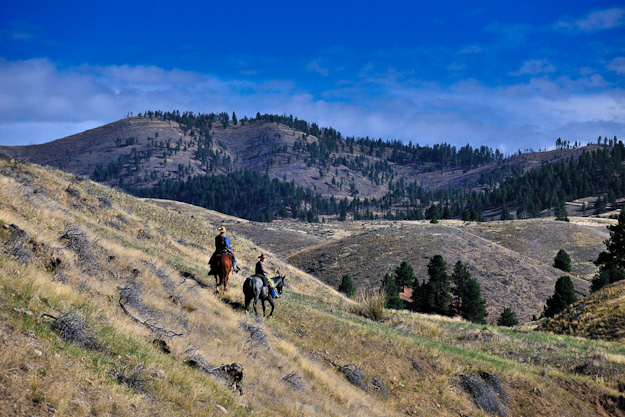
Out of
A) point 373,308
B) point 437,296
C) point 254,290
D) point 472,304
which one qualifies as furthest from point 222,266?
point 437,296

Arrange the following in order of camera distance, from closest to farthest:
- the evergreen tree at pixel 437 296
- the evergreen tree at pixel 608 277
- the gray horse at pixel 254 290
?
the gray horse at pixel 254 290, the evergreen tree at pixel 608 277, the evergreen tree at pixel 437 296

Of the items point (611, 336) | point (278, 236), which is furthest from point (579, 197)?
point (611, 336)

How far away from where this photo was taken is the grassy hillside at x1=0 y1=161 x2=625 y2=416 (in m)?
6.89

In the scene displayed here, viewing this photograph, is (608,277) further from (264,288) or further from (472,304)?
(264,288)

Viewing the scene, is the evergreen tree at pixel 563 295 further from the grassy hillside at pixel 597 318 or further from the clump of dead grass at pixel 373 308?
the clump of dead grass at pixel 373 308

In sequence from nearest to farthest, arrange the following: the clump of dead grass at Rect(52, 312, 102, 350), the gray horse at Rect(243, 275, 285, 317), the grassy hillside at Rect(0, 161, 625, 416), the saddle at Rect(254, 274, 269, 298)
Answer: the grassy hillside at Rect(0, 161, 625, 416), the clump of dead grass at Rect(52, 312, 102, 350), the gray horse at Rect(243, 275, 285, 317), the saddle at Rect(254, 274, 269, 298)

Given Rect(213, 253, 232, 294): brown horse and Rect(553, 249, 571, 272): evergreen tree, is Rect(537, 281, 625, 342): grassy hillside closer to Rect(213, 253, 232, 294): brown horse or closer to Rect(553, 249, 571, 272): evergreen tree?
Rect(213, 253, 232, 294): brown horse

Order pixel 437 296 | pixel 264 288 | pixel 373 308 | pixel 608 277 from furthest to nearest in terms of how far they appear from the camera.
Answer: pixel 437 296, pixel 608 277, pixel 373 308, pixel 264 288

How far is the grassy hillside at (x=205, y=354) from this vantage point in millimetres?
6895

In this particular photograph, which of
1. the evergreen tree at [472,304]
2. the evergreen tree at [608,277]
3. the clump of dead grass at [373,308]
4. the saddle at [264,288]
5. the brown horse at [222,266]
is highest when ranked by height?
the brown horse at [222,266]

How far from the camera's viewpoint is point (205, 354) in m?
10.6

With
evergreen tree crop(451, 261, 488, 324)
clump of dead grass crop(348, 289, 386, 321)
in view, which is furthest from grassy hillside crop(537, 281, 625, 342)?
evergreen tree crop(451, 261, 488, 324)

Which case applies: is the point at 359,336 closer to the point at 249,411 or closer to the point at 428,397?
the point at 428,397

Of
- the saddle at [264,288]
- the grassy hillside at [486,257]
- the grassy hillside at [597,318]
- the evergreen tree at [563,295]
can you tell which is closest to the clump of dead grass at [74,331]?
the saddle at [264,288]
